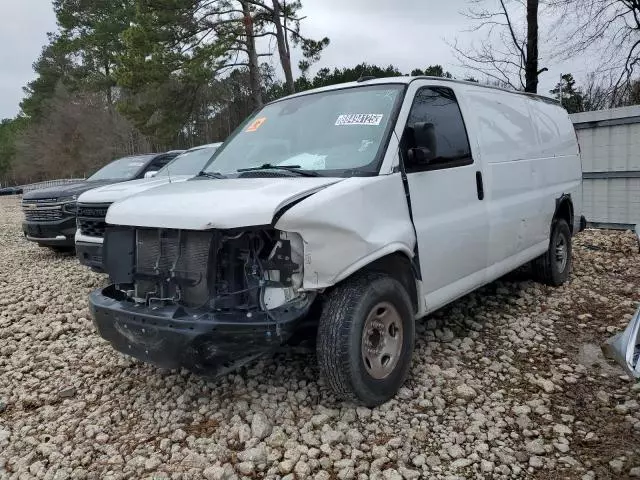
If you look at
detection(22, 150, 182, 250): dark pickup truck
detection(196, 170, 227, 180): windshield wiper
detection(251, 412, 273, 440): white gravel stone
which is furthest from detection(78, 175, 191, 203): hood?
detection(251, 412, 273, 440): white gravel stone

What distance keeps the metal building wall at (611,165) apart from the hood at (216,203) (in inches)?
296

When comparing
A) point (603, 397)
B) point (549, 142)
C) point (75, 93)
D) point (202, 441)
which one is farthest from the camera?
point (75, 93)

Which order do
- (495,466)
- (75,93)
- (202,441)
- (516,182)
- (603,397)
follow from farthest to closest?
(75,93) < (516,182) < (603,397) < (202,441) < (495,466)

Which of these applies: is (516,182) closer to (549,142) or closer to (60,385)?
(549,142)

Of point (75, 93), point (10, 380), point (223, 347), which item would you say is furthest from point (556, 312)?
point (75, 93)

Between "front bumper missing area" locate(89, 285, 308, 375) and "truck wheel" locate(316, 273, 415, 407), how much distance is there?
0.79ft

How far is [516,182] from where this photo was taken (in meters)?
4.80

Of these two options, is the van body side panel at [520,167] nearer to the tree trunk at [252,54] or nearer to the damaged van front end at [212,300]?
the damaged van front end at [212,300]

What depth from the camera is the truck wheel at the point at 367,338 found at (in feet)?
9.95

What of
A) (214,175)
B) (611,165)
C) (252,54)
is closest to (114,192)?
(214,175)

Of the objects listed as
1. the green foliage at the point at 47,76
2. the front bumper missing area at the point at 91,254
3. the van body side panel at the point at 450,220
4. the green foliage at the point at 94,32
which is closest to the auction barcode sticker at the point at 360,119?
the van body side panel at the point at 450,220

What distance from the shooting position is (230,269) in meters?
3.02

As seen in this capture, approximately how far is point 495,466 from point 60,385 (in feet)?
10.4

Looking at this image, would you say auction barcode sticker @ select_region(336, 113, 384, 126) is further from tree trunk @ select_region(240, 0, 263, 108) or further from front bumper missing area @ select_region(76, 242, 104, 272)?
tree trunk @ select_region(240, 0, 263, 108)
